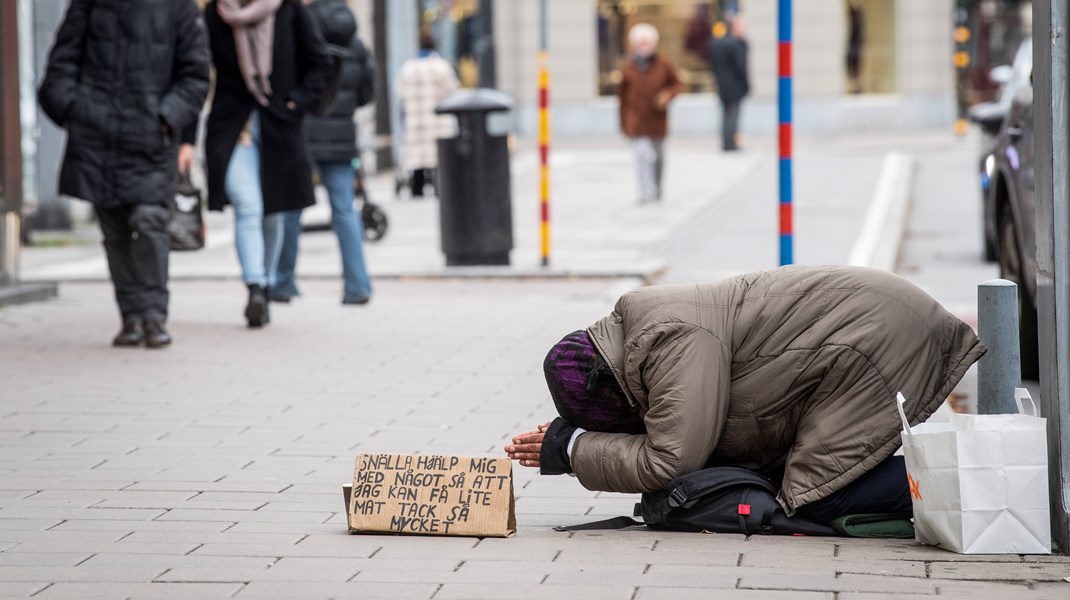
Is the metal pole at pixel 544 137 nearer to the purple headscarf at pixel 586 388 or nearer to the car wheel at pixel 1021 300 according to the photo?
the car wheel at pixel 1021 300

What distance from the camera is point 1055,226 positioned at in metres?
4.29

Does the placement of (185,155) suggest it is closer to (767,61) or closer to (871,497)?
(871,497)

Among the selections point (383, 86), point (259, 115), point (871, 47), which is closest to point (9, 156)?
point (259, 115)

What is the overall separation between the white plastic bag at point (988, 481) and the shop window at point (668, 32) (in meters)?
29.1

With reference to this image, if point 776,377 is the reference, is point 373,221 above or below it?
below

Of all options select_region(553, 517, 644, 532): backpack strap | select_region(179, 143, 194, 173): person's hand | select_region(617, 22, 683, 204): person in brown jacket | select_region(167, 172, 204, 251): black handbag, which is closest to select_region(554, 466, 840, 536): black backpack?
select_region(553, 517, 644, 532): backpack strap

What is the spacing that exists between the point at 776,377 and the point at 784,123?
9.48ft

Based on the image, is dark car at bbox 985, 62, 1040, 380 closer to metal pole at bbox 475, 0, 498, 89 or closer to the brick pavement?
the brick pavement

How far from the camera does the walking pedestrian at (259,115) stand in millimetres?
8938

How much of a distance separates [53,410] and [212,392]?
26.1 inches

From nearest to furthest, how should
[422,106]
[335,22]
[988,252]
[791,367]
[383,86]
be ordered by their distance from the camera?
[791,367] → [335,22] → [988,252] → [422,106] → [383,86]

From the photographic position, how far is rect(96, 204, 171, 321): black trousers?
8086 mm

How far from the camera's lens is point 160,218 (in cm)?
814

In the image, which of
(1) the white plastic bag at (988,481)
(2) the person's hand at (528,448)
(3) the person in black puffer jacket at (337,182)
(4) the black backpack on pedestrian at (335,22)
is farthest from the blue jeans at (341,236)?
(1) the white plastic bag at (988,481)
